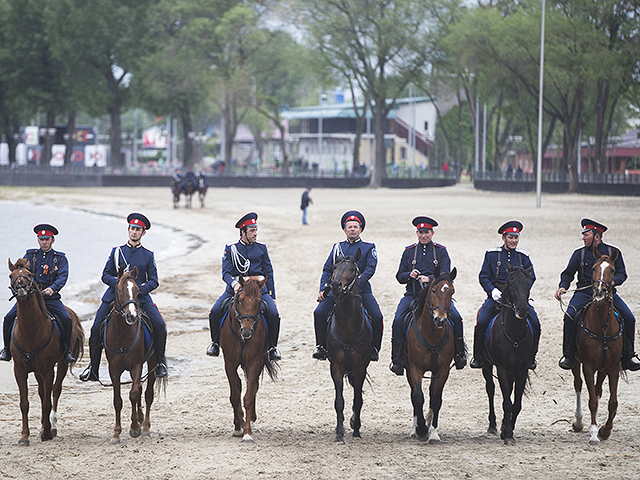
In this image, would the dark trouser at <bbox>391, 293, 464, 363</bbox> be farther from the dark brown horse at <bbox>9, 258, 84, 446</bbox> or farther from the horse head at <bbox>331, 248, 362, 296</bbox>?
the dark brown horse at <bbox>9, 258, 84, 446</bbox>

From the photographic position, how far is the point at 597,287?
340 inches

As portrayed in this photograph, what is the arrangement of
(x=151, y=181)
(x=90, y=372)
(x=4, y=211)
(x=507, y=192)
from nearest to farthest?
1. (x=90, y=372)
2. (x=4, y=211)
3. (x=507, y=192)
4. (x=151, y=181)

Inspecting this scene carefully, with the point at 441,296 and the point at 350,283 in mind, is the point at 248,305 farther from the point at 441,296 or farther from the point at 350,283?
the point at 441,296

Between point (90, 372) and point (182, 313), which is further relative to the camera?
point (182, 313)

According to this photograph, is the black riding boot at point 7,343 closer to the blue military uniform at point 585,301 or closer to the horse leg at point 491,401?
the horse leg at point 491,401

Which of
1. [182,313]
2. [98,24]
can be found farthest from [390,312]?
[98,24]

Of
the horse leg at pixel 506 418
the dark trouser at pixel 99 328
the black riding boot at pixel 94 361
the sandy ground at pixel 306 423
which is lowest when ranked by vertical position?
the sandy ground at pixel 306 423

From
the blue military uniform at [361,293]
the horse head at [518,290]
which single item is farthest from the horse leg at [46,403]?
the horse head at [518,290]

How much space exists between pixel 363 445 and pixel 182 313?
9.86 meters

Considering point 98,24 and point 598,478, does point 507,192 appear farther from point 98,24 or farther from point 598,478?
point 598,478

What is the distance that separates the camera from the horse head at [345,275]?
8718 mm

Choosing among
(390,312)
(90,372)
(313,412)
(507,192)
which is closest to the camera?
(90,372)

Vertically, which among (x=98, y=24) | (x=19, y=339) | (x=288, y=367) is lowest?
(x=288, y=367)

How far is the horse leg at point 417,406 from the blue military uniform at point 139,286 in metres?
2.91
